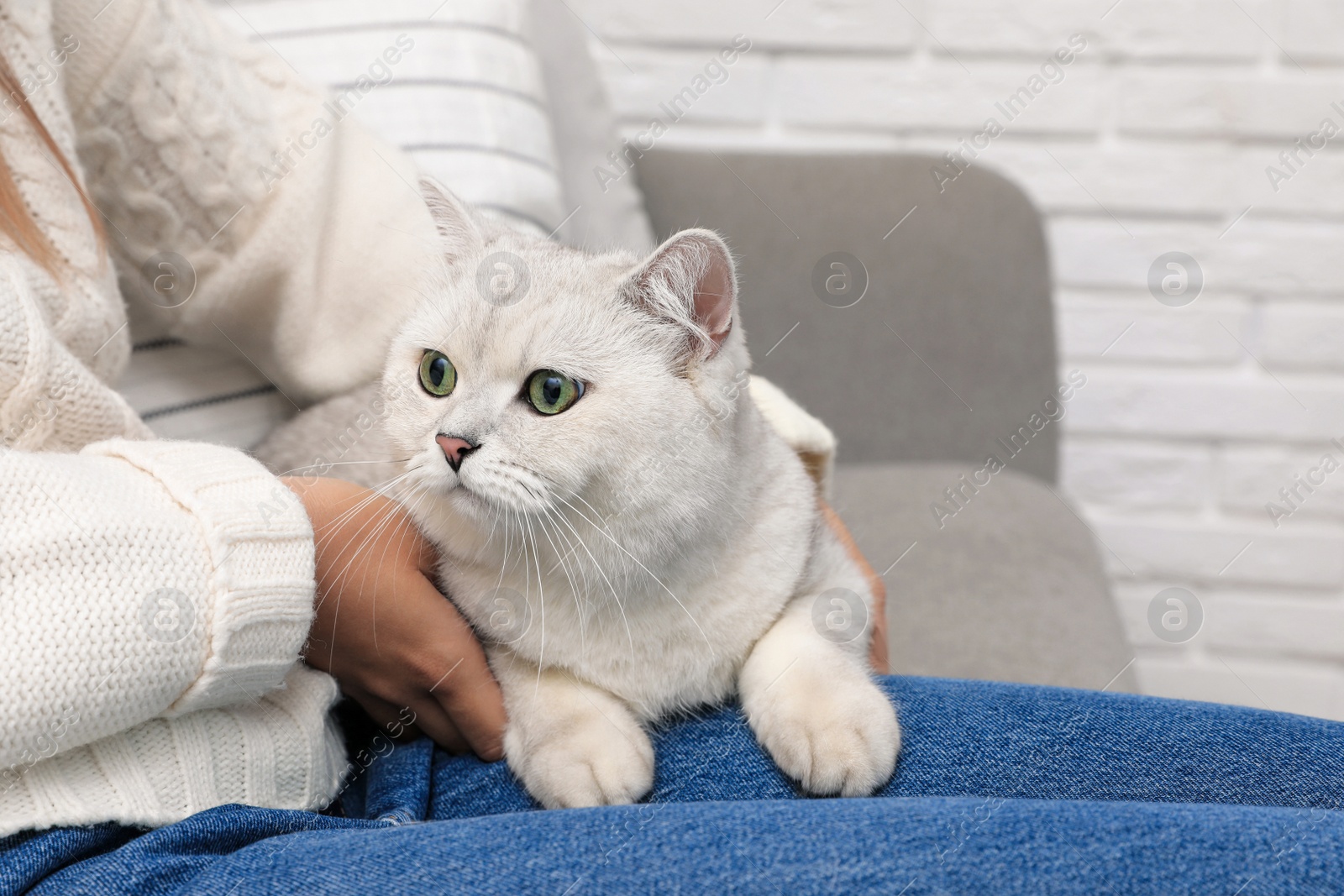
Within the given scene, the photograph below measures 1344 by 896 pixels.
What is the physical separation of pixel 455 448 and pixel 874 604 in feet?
1.44

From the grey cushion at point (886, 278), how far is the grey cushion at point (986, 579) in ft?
0.47

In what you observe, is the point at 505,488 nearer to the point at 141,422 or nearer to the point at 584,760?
the point at 584,760

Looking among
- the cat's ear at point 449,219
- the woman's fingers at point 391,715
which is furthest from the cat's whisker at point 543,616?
the cat's ear at point 449,219

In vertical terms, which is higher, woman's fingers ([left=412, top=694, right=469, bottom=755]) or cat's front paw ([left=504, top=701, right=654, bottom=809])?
cat's front paw ([left=504, top=701, right=654, bottom=809])

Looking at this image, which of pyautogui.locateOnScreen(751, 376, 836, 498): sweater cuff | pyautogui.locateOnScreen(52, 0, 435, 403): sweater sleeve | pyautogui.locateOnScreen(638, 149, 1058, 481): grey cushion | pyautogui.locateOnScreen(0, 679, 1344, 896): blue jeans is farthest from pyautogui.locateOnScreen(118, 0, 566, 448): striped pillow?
pyautogui.locateOnScreen(0, 679, 1344, 896): blue jeans

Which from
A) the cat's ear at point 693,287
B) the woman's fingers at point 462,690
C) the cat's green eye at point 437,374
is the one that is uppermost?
the cat's ear at point 693,287

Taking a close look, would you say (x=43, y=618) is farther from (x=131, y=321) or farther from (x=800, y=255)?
(x=800, y=255)

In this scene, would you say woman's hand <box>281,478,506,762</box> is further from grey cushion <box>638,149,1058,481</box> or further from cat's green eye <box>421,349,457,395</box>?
grey cushion <box>638,149,1058,481</box>

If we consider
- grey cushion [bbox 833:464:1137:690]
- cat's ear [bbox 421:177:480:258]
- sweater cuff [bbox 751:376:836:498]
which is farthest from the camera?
grey cushion [bbox 833:464:1137:690]

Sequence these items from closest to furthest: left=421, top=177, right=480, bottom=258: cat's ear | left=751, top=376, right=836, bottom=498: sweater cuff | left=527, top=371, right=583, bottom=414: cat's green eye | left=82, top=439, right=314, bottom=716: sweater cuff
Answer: left=82, top=439, right=314, bottom=716: sweater cuff, left=527, top=371, right=583, bottom=414: cat's green eye, left=421, top=177, right=480, bottom=258: cat's ear, left=751, top=376, right=836, bottom=498: sweater cuff

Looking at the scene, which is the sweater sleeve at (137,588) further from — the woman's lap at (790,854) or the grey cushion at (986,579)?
the grey cushion at (986,579)

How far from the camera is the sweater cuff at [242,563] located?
609 mm

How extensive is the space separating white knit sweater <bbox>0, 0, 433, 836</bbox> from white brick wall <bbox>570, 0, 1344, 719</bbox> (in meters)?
0.85

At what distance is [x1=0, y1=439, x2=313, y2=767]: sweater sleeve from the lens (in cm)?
54
